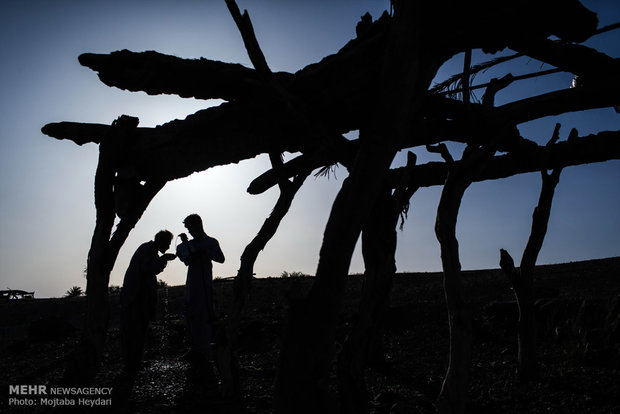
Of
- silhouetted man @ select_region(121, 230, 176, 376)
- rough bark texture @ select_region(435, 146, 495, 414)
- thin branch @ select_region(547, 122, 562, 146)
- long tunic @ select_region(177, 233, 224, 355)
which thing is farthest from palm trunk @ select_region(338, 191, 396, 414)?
silhouetted man @ select_region(121, 230, 176, 376)

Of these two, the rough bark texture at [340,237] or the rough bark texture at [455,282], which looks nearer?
the rough bark texture at [340,237]

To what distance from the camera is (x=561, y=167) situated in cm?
586

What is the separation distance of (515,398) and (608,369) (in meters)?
1.97

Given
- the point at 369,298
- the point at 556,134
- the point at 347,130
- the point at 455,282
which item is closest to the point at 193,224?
the point at 347,130

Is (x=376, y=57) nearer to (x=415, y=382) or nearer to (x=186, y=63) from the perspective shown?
(x=186, y=63)

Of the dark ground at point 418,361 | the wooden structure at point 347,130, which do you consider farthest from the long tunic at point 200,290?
the wooden structure at point 347,130

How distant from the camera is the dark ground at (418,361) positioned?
16.3ft

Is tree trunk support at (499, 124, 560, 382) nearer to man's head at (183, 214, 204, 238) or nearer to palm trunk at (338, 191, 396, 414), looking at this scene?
palm trunk at (338, 191, 396, 414)

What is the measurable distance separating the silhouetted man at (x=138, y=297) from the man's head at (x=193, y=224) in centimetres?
48

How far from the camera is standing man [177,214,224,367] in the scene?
7031 millimetres

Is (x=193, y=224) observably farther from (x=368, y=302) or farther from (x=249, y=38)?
(x=368, y=302)

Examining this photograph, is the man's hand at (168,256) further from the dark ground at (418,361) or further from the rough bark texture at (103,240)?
the rough bark texture at (103,240)

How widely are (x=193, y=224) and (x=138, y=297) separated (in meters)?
1.36

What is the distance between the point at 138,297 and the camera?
7145 millimetres
